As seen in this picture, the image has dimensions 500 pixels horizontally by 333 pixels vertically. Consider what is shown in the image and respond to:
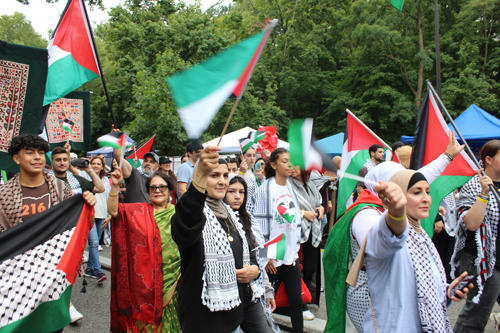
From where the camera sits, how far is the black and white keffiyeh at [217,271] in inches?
89.7

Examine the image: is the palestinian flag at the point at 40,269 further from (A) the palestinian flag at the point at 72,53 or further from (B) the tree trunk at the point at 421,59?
(B) the tree trunk at the point at 421,59

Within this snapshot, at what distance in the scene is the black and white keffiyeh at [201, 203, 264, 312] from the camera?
228 centimetres

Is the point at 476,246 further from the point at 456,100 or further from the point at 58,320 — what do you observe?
the point at 456,100

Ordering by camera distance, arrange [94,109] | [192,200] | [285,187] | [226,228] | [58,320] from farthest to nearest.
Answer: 1. [94,109]
2. [285,187]
3. [58,320]
4. [226,228]
5. [192,200]

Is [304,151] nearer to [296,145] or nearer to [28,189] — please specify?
[296,145]

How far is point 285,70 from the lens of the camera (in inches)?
906

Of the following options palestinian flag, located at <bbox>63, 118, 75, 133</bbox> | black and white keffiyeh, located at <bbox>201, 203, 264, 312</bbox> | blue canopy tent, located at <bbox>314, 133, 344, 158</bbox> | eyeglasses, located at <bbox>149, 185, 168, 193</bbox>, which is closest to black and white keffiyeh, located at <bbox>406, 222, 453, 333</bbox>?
black and white keffiyeh, located at <bbox>201, 203, 264, 312</bbox>

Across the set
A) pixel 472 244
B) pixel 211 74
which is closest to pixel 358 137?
pixel 472 244

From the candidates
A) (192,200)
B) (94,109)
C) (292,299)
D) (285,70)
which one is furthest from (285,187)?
(94,109)

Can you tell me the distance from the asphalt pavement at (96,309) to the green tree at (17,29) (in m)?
43.3

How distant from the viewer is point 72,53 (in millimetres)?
4398

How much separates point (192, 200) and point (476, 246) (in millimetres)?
2721

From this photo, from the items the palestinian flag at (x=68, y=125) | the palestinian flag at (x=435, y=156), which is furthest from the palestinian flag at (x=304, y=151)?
the palestinian flag at (x=68, y=125)

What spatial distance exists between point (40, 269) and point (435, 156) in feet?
12.3
